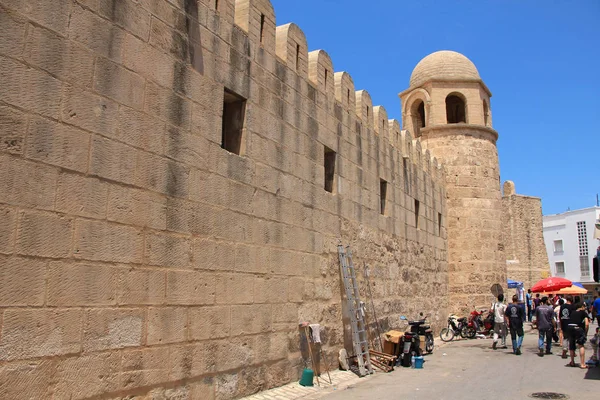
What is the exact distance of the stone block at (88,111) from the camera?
173 inches

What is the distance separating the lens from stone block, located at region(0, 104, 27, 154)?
391 cm

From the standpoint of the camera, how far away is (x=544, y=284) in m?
18.5

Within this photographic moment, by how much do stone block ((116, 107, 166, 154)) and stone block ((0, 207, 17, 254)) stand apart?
48.5 inches

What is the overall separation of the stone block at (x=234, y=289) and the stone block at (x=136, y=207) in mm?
1091

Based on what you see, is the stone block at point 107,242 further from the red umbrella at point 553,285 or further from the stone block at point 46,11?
the red umbrella at point 553,285

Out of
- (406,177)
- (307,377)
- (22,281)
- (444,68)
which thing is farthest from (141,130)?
(444,68)

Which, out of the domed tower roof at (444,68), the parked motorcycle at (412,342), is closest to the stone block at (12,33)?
the parked motorcycle at (412,342)

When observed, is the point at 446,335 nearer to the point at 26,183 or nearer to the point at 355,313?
the point at 355,313

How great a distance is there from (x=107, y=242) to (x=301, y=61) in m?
4.74

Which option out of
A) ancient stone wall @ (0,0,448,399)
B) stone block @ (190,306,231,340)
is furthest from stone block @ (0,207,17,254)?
stone block @ (190,306,231,340)

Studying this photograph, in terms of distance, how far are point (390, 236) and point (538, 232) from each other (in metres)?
21.1

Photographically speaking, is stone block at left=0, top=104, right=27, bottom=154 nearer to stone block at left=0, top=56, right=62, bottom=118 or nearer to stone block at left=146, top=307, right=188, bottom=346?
stone block at left=0, top=56, right=62, bottom=118

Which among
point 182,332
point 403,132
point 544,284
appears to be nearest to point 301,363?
point 182,332

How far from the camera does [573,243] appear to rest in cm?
4712
